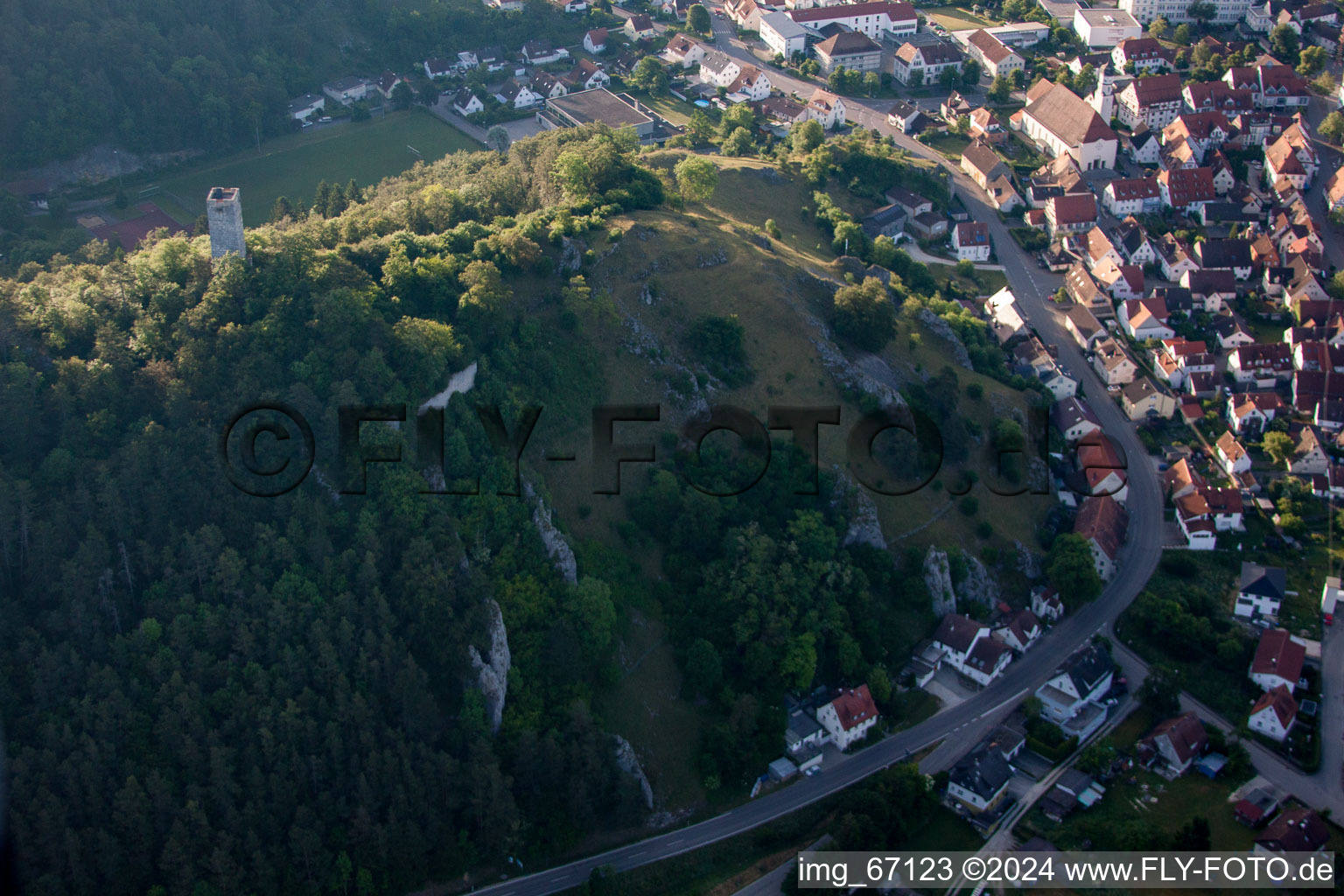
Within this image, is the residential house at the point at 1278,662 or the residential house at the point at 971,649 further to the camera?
the residential house at the point at 971,649

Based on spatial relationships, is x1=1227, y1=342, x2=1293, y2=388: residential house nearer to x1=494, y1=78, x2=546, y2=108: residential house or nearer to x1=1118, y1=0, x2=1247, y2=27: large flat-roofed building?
x1=1118, y1=0, x2=1247, y2=27: large flat-roofed building

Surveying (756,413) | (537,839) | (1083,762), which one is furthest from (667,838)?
(756,413)

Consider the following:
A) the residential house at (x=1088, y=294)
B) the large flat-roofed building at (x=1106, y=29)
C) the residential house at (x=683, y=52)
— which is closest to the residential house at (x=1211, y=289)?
the residential house at (x=1088, y=294)

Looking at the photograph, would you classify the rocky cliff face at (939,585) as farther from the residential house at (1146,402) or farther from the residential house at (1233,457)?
the residential house at (1146,402)

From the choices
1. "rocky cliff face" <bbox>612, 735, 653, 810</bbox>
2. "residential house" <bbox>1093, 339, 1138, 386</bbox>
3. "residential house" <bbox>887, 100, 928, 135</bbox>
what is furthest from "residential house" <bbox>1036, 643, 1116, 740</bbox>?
"residential house" <bbox>887, 100, 928, 135</bbox>

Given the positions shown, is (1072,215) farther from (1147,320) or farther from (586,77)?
(586,77)

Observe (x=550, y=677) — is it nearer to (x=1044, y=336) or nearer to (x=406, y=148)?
(x=1044, y=336)
